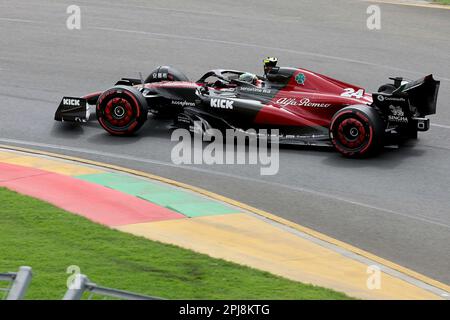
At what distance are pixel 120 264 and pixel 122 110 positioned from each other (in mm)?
→ 6208

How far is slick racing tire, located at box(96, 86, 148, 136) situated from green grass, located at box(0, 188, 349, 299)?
439 cm

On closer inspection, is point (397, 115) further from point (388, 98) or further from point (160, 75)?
point (160, 75)

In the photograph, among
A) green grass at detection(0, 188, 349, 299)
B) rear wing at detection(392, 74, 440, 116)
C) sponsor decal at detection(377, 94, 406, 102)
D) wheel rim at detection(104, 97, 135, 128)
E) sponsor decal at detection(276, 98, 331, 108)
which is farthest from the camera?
wheel rim at detection(104, 97, 135, 128)

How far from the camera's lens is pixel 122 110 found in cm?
1580

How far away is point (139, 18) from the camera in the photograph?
2506 centimetres

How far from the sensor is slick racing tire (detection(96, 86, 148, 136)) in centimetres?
1568

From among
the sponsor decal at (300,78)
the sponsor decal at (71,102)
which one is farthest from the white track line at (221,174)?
the sponsor decal at (300,78)

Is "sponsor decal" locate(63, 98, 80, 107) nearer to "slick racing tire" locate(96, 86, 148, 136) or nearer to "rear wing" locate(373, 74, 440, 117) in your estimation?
"slick racing tire" locate(96, 86, 148, 136)

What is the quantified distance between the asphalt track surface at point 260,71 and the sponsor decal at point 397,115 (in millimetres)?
567

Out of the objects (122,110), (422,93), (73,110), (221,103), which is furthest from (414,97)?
(73,110)

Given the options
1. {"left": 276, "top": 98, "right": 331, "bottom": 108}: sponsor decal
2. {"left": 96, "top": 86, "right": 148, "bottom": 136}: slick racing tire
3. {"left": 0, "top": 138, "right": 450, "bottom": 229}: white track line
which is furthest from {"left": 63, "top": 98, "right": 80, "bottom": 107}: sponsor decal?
{"left": 276, "top": 98, "right": 331, "bottom": 108}: sponsor decal

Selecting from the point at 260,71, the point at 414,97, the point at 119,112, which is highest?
the point at 260,71

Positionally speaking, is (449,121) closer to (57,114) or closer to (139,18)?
(57,114)

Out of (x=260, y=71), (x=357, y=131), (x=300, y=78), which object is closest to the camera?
(x=357, y=131)
